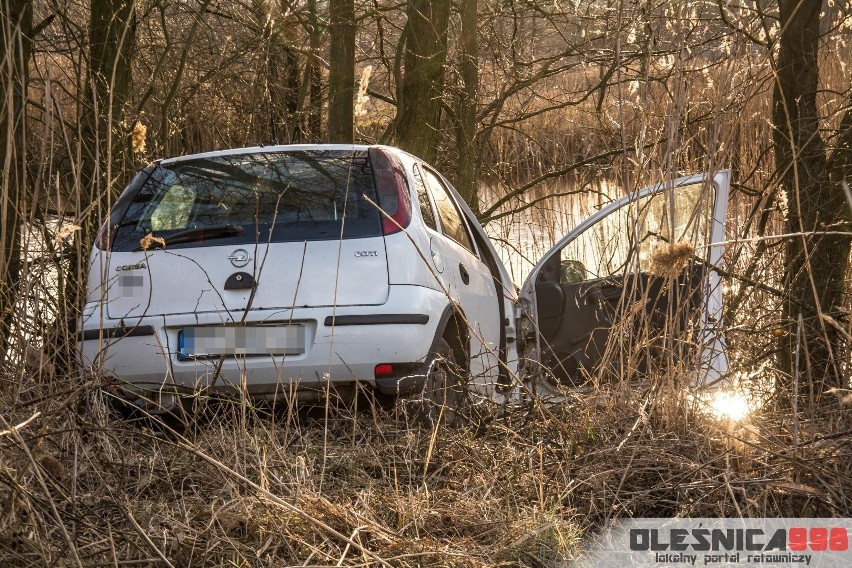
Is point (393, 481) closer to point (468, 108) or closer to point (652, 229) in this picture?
point (652, 229)

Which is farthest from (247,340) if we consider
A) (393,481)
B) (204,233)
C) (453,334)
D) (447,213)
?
(447,213)

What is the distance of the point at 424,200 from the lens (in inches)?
205

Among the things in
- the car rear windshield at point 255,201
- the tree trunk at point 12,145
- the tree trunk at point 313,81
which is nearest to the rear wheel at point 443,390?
the car rear windshield at point 255,201

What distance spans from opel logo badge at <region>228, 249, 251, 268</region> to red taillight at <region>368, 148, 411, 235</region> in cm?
60

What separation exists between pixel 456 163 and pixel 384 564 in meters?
7.57

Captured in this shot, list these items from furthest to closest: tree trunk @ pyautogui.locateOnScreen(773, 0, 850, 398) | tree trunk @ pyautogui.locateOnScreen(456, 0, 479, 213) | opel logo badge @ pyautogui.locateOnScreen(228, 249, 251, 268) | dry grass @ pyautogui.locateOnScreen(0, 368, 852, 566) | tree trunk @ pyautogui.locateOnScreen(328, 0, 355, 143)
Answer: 1. tree trunk @ pyautogui.locateOnScreen(328, 0, 355, 143)
2. tree trunk @ pyautogui.locateOnScreen(456, 0, 479, 213)
3. tree trunk @ pyautogui.locateOnScreen(773, 0, 850, 398)
4. opel logo badge @ pyautogui.locateOnScreen(228, 249, 251, 268)
5. dry grass @ pyautogui.locateOnScreen(0, 368, 852, 566)

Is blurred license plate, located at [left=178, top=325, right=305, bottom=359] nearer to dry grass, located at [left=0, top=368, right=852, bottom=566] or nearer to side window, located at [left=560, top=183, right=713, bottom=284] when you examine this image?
dry grass, located at [left=0, top=368, right=852, bottom=566]

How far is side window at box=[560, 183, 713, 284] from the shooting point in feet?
13.7

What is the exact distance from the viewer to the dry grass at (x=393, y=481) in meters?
2.89

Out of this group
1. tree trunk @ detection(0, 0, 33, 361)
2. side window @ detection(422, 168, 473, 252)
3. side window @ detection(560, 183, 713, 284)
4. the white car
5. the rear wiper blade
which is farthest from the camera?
side window @ detection(422, 168, 473, 252)

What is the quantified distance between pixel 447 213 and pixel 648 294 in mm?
1259

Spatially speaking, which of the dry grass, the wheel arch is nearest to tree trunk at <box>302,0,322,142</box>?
the wheel arch

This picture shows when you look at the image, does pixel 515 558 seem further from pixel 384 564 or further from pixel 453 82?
pixel 453 82

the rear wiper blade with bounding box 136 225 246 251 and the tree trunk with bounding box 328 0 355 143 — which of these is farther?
the tree trunk with bounding box 328 0 355 143
